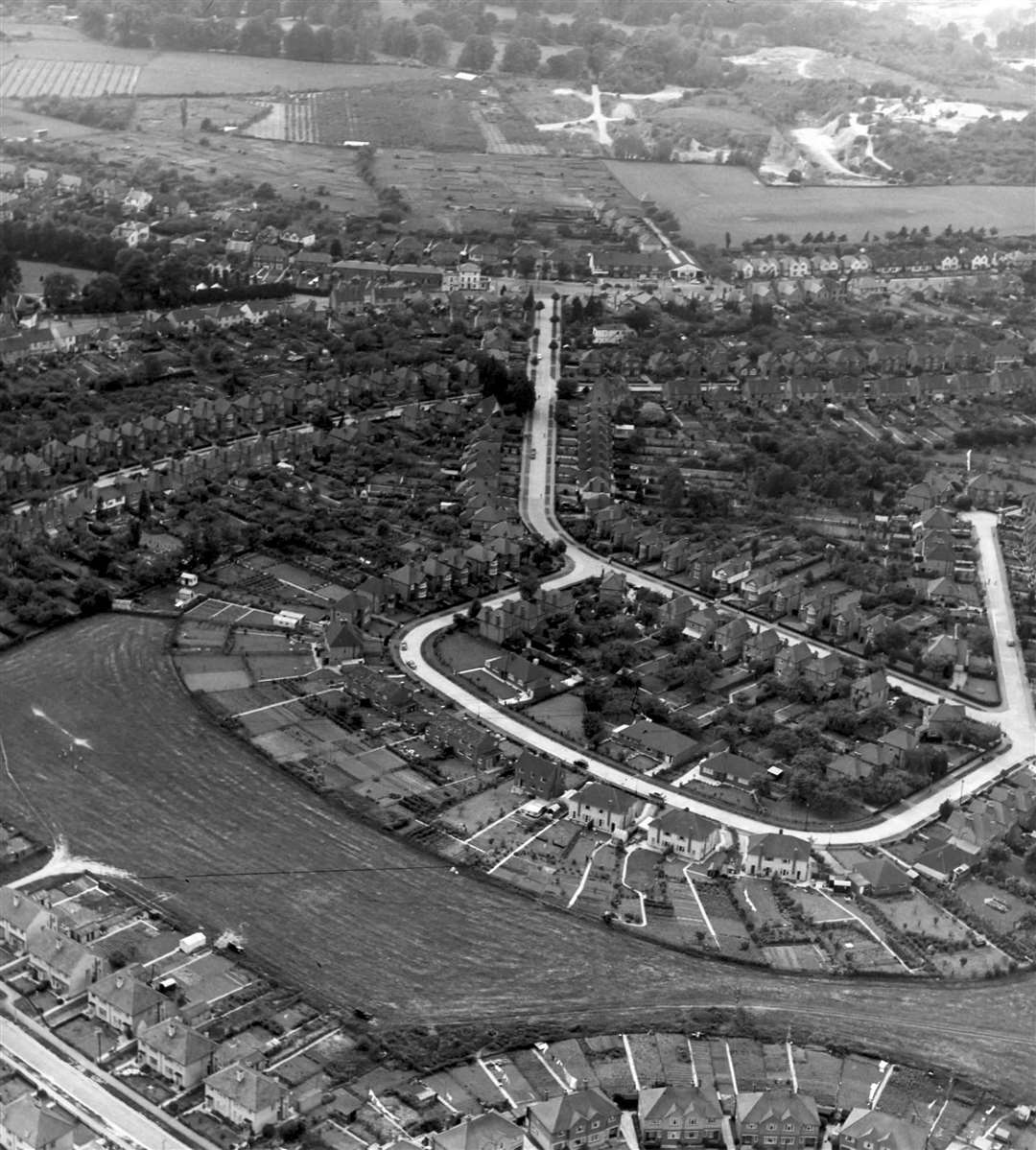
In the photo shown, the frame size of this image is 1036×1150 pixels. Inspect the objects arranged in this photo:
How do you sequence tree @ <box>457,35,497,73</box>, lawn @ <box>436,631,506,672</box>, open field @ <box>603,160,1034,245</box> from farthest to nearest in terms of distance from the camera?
1. tree @ <box>457,35,497,73</box>
2. open field @ <box>603,160,1034,245</box>
3. lawn @ <box>436,631,506,672</box>

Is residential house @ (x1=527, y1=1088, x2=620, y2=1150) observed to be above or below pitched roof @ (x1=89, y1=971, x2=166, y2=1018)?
below

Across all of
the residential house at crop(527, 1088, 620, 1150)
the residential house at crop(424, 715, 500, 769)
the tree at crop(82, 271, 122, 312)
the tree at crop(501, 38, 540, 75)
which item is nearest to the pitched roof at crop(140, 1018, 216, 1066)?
the residential house at crop(527, 1088, 620, 1150)

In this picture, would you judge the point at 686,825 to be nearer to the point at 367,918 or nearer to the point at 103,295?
the point at 367,918

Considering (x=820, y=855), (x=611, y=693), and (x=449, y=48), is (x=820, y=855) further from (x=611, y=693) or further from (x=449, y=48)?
(x=449, y=48)

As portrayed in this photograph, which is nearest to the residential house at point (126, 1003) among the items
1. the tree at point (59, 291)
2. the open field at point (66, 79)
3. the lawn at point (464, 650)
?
the lawn at point (464, 650)

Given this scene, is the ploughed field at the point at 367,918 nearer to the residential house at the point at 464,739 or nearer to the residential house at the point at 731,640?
the residential house at the point at 464,739

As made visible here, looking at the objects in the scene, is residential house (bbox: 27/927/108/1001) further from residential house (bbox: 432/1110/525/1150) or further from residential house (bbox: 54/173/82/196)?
residential house (bbox: 54/173/82/196)

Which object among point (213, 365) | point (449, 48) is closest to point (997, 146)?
point (449, 48)
